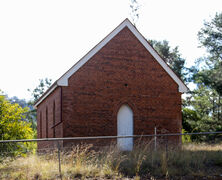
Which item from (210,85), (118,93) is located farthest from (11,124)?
(210,85)

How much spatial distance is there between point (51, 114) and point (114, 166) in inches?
510

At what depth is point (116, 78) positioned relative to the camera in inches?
837

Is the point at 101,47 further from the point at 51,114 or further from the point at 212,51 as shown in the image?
the point at 212,51

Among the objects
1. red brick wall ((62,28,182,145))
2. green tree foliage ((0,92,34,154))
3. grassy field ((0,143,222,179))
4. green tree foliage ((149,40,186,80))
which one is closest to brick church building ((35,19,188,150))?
red brick wall ((62,28,182,145))

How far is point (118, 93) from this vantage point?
21.2 meters

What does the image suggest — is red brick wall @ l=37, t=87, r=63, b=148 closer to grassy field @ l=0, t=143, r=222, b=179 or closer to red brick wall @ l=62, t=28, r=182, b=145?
red brick wall @ l=62, t=28, r=182, b=145

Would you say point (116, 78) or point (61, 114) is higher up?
point (116, 78)

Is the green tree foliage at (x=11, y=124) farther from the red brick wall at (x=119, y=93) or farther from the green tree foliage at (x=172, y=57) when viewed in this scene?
the green tree foliage at (x=172, y=57)

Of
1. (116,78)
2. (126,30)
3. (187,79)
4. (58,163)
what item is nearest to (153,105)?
(116,78)

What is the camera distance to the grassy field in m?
10.7

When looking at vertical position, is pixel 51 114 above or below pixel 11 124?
above

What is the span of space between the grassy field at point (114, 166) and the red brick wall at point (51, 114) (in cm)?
726

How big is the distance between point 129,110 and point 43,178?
39.3 feet

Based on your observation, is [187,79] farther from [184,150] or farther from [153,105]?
[184,150]
